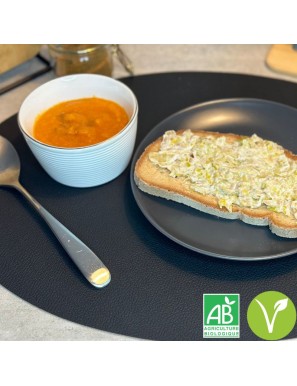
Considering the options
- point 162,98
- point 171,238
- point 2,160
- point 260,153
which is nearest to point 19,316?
point 171,238

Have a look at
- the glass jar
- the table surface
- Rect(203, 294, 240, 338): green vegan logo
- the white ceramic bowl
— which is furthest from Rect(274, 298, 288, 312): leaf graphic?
the glass jar

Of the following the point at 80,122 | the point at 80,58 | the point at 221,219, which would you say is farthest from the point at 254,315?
the point at 80,58

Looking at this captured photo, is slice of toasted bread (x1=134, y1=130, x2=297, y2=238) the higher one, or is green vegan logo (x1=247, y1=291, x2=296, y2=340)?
slice of toasted bread (x1=134, y1=130, x2=297, y2=238)

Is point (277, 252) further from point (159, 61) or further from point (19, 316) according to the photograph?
point (159, 61)

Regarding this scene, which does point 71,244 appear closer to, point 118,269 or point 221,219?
point 118,269

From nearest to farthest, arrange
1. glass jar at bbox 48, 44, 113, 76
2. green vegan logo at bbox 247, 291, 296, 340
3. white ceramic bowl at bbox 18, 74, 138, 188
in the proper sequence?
green vegan logo at bbox 247, 291, 296, 340
white ceramic bowl at bbox 18, 74, 138, 188
glass jar at bbox 48, 44, 113, 76

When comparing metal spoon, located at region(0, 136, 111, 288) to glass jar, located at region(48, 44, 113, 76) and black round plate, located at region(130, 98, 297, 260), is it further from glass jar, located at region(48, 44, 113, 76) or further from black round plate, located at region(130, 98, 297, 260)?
glass jar, located at region(48, 44, 113, 76)
